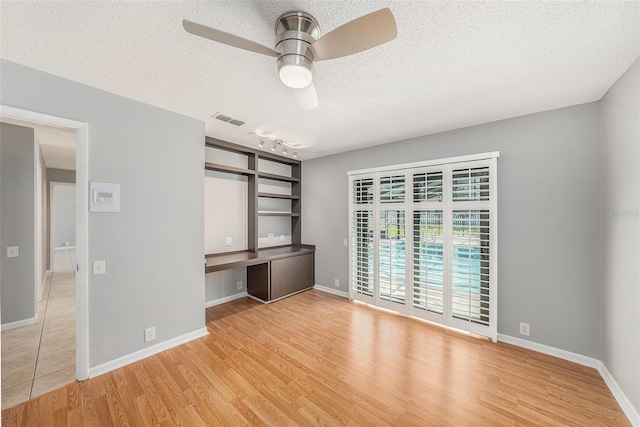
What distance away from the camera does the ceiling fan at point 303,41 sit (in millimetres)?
1115

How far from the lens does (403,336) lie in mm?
2873

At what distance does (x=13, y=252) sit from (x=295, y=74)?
4.27m

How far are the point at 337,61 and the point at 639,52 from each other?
6.71 ft

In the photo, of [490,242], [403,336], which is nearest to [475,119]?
[490,242]

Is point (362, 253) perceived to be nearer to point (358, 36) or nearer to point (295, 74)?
point (295, 74)

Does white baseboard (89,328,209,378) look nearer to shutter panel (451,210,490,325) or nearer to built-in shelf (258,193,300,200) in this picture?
built-in shelf (258,193,300,200)

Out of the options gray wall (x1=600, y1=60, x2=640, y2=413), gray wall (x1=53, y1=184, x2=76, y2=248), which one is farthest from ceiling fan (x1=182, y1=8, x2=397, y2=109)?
gray wall (x1=53, y1=184, x2=76, y2=248)

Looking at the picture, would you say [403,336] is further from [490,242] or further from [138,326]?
[138,326]

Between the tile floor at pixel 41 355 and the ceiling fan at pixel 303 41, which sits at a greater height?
the ceiling fan at pixel 303 41

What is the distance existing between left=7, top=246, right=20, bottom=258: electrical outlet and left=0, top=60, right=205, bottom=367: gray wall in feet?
6.47

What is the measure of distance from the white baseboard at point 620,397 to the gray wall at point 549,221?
200 millimetres

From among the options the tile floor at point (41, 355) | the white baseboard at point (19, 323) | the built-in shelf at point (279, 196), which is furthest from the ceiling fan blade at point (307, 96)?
the white baseboard at point (19, 323)

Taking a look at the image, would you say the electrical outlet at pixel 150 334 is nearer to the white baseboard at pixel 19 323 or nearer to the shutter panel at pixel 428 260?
the white baseboard at pixel 19 323

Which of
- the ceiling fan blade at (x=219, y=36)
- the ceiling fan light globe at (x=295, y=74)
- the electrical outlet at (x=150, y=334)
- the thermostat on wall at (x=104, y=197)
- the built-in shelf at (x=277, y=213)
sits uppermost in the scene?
the ceiling fan blade at (x=219, y=36)
